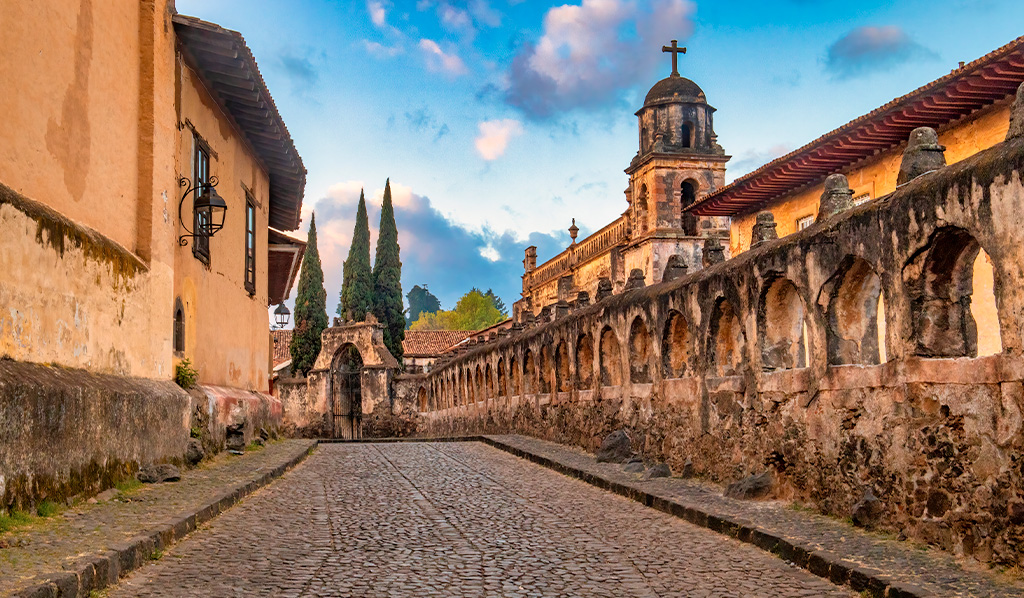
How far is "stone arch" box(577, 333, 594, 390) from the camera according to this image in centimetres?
1803

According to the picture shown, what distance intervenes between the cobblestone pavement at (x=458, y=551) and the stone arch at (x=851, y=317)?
2108mm

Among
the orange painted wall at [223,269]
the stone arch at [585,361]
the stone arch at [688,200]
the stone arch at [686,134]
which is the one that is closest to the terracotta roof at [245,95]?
the orange painted wall at [223,269]

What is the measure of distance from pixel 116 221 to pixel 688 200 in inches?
1119

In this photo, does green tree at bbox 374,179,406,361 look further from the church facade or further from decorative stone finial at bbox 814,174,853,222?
decorative stone finial at bbox 814,174,853,222

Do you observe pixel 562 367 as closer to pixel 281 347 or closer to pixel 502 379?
pixel 502 379

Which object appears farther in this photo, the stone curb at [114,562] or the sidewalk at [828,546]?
the sidewalk at [828,546]

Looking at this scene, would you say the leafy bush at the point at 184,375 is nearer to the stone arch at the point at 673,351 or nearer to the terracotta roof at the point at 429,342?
the stone arch at the point at 673,351

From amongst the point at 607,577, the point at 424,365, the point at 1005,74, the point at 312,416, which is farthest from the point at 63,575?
the point at 424,365

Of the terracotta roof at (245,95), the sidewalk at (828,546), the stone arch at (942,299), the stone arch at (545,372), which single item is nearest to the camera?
the sidewalk at (828,546)

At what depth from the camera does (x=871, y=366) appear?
8047mm

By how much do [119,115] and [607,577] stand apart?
774cm

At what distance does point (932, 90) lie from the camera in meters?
13.8

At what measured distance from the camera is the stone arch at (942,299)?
7.38 metres

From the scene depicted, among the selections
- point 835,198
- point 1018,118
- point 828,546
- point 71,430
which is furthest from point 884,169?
point 71,430
